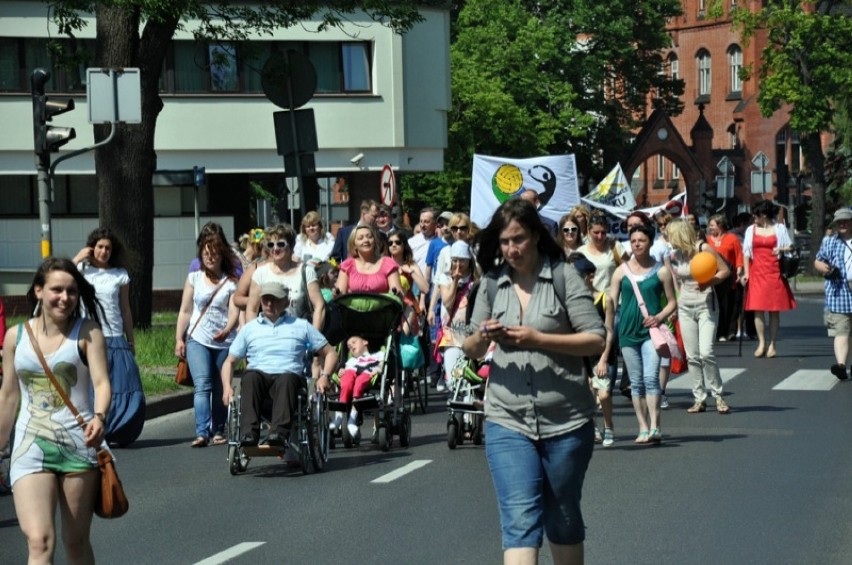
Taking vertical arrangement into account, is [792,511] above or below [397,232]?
below

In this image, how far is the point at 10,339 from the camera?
7.28m

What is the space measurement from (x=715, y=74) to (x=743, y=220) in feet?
287

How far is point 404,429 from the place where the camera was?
13664mm

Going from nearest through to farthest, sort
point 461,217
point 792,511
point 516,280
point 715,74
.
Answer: point 516,280 → point 792,511 → point 461,217 → point 715,74

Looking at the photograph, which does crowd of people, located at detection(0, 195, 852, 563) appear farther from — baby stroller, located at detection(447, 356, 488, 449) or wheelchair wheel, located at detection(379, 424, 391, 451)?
baby stroller, located at detection(447, 356, 488, 449)

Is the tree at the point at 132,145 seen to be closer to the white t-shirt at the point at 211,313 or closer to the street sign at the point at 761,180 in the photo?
the white t-shirt at the point at 211,313

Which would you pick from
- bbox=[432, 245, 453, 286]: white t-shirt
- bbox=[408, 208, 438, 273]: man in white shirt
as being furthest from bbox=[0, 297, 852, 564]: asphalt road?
bbox=[408, 208, 438, 273]: man in white shirt

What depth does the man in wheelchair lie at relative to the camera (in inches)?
467

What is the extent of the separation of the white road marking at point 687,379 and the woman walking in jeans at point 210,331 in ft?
20.3

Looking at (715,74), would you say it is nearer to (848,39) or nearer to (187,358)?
(848,39)

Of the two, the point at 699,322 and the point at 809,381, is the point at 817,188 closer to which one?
the point at 809,381

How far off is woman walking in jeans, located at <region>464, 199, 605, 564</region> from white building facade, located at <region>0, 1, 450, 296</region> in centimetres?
3524

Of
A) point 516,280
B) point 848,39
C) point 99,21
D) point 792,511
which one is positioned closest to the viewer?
point 516,280

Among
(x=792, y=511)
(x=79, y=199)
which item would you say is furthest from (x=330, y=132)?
(x=792, y=511)
